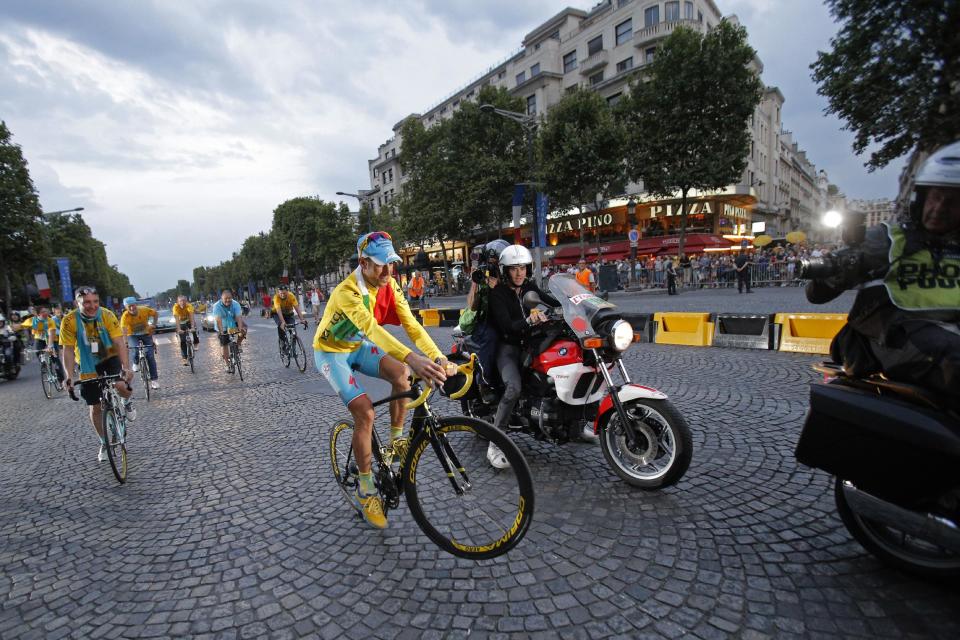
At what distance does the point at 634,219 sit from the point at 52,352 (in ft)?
125

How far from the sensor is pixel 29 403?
28.8ft

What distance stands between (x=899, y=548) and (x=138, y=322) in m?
10.7

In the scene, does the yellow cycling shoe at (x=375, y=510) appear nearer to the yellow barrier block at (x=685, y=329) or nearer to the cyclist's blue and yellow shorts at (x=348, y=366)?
the cyclist's blue and yellow shorts at (x=348, y=366)

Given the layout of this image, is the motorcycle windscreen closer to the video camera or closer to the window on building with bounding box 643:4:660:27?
the video camera

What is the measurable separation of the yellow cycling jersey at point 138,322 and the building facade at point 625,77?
2526cm

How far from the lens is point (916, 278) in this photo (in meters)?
1.91

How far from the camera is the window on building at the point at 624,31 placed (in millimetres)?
38125

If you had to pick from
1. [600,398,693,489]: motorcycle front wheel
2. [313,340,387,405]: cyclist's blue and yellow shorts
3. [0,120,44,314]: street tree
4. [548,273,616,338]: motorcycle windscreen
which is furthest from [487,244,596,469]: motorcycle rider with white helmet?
[0,120,44,314]: street tree

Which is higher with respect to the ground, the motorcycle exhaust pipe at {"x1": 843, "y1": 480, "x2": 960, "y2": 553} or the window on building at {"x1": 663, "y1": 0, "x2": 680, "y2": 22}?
the window on building at {"x1": 663, "y1": 0, "x2": 680, "y2": 22}

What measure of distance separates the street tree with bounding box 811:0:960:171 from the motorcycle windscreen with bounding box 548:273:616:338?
19822 millimetres

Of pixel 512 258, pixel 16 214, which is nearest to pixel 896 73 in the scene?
pixel 512 258

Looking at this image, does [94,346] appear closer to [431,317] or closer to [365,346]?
Answer: [365,346]

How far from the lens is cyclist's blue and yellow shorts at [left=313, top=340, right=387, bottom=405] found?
288cm

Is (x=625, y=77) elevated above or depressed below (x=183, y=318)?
above
